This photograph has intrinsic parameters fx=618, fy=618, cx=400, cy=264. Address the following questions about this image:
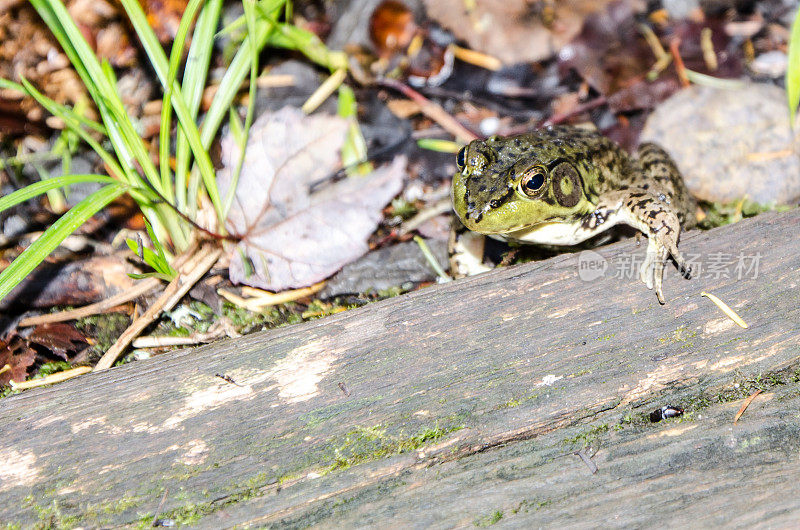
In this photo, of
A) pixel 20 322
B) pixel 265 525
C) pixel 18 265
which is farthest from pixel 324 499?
pixel 20 322

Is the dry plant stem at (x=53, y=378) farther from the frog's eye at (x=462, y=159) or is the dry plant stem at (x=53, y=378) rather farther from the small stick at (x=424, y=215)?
the frog's eye at (x=462, y=159)

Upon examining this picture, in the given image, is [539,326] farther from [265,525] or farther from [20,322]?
[20,322]

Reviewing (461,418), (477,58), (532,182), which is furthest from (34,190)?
(477,58)

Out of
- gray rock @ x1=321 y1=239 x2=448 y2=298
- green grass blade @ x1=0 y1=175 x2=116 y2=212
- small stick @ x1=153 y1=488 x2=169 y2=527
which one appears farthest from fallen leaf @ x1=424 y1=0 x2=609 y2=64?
small stick @ x1=153 y1=488 x2=169 y2=527

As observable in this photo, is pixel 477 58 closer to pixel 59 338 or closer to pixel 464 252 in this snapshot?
pixel 464 252

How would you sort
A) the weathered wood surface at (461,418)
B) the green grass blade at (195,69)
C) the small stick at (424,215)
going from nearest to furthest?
the weathered wood surface at (461,418) → the green grass blade at (195,69) → the small stick at (424,215)

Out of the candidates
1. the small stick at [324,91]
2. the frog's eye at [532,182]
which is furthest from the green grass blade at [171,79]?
the frog's eye at [532,182]
